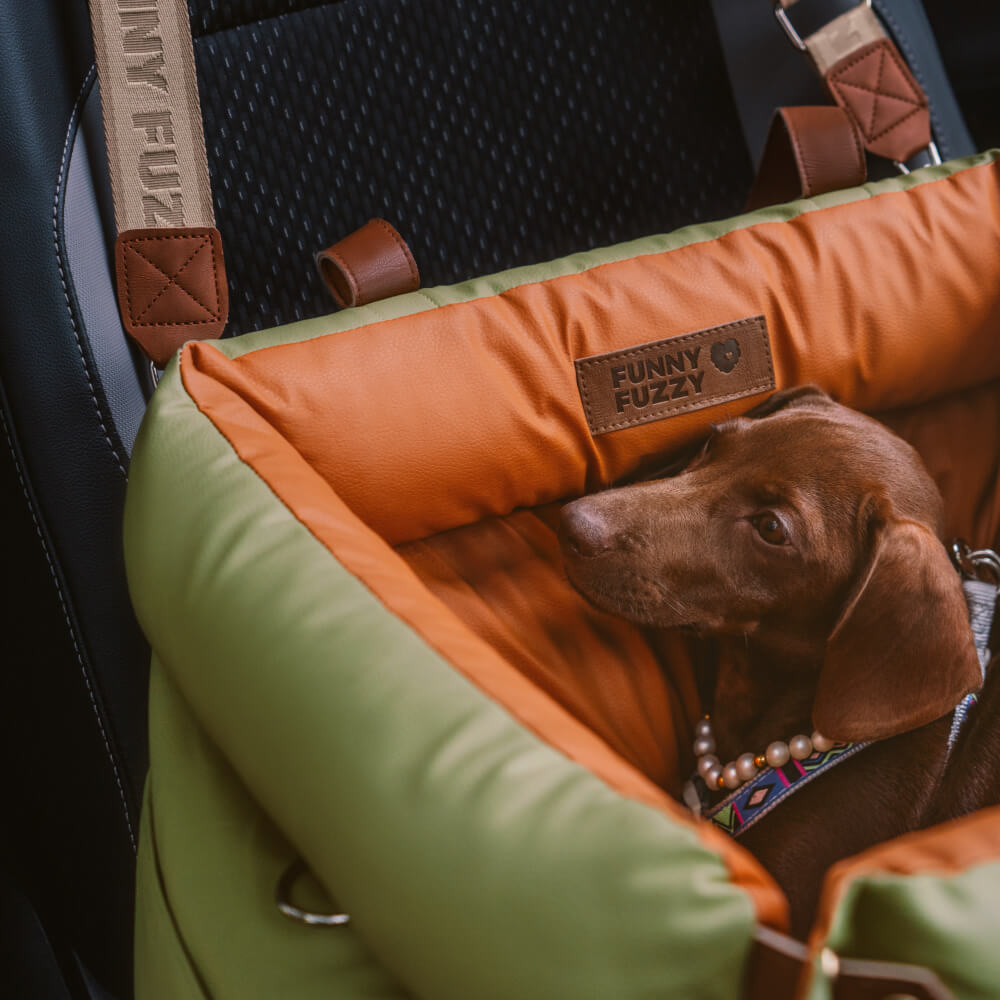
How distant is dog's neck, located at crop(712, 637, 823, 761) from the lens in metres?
0.81

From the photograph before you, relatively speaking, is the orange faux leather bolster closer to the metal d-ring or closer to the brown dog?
the brown dog

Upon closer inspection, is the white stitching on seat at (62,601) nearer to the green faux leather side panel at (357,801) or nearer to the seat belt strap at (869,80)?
the green faux leather side panel at (357,801)

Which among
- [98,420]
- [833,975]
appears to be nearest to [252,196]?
[98,420]

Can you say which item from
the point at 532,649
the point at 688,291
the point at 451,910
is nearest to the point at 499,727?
the point at 451,910

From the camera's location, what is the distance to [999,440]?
935mm

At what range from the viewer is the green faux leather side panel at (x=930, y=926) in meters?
0.43

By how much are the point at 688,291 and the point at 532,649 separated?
0.35 metres

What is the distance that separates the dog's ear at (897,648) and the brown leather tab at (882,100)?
0.52m

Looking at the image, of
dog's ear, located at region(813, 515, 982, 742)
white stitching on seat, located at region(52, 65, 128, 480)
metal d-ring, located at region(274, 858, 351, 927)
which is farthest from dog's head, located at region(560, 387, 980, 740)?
white stitching on seat, located at region(52, 65, 128, 480)

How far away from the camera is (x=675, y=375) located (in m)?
0.88

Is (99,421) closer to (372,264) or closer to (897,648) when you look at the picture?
(372,264)

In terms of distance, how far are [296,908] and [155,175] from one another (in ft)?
2.12

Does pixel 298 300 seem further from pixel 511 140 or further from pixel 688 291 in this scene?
pixel 688 291

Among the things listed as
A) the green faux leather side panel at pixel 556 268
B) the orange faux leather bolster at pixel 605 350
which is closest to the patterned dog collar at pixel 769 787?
the orange faux leather bolster at pixel 605 350
